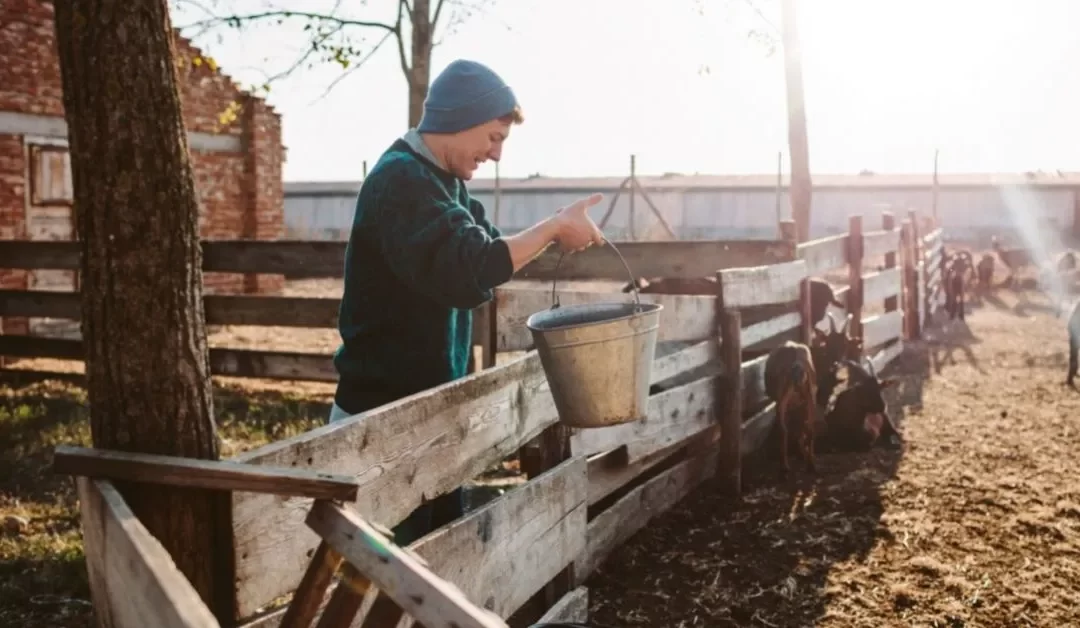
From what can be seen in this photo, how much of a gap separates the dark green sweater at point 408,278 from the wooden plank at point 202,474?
759 mm

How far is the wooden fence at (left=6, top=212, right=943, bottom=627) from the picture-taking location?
2.54m

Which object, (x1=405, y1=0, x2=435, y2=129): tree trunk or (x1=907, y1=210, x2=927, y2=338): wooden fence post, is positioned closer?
(x1=405, y1=0, x2=435, y2=129): tree trunk

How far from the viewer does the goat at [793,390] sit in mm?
6535

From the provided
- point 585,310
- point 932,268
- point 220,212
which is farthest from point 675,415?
point 932,268

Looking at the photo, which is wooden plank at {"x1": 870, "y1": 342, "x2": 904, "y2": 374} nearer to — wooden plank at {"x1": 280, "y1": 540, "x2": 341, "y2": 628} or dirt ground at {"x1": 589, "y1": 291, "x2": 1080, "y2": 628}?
dirt ground at {"x1": 589, "y1": 291, "x2": 1080, "y2": 628}

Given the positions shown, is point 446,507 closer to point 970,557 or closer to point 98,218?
point 98,218

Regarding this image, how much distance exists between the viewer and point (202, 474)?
6.71 ft

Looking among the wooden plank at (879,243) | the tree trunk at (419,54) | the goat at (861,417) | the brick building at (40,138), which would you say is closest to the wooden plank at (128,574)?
the goat at (861,417)

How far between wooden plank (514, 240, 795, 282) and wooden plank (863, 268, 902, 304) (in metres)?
3.43

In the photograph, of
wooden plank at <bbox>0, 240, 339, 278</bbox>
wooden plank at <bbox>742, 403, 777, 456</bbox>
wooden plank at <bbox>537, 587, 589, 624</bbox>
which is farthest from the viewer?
wooden plank at <bbox>0, 240, 339, 278</bbox>

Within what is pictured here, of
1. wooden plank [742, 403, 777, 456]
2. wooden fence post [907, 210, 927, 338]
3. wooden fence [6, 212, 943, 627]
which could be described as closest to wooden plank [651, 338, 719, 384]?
wooden fence [6, 212, 943, 627]

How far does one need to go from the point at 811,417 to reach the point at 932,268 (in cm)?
1161

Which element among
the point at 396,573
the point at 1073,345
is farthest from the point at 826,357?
the point at 396,573

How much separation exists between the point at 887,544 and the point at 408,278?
141 inches
